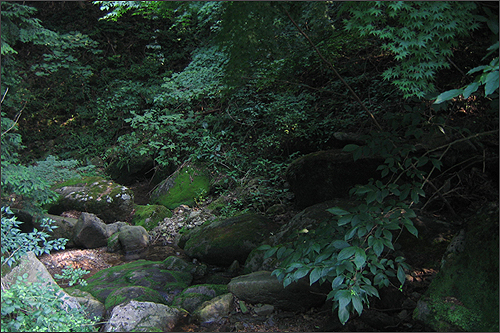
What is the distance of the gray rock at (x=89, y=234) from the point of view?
206 inches

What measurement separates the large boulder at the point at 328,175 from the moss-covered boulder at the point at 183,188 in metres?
2.65

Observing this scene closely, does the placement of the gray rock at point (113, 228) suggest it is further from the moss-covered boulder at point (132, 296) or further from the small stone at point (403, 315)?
the small stone at point (403, 315)

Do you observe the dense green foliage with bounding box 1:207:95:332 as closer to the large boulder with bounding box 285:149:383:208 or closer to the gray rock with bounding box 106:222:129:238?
the large boulder with bounding box 285:149:383:208

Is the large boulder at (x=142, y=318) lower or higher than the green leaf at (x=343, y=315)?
higher

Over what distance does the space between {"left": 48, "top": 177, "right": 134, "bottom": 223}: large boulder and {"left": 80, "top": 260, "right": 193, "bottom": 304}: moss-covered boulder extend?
6.94 ft

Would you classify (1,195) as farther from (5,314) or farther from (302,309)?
(302,309)

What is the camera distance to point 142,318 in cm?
289

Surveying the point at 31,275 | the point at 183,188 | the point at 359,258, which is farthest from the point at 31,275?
the point at 183,188

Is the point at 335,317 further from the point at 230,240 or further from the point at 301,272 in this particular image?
the point at 230,240

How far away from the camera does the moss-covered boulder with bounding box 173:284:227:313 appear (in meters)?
3.35

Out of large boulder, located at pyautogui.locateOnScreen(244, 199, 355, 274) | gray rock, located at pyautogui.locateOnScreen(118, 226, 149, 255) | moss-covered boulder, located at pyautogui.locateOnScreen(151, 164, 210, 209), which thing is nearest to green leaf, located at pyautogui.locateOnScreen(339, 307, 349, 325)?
large boulder, located at pyautogui.locateOnScreen(244, 199, 355, 274)

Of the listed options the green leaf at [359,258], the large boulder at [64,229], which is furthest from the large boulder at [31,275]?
the large boulder at [64,229]

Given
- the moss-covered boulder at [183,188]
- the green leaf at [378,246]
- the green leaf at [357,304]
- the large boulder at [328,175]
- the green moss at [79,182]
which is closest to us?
the green leaf at [357,304]

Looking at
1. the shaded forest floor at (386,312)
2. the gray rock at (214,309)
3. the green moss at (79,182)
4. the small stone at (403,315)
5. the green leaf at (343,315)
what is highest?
the green moss at (79,182)
